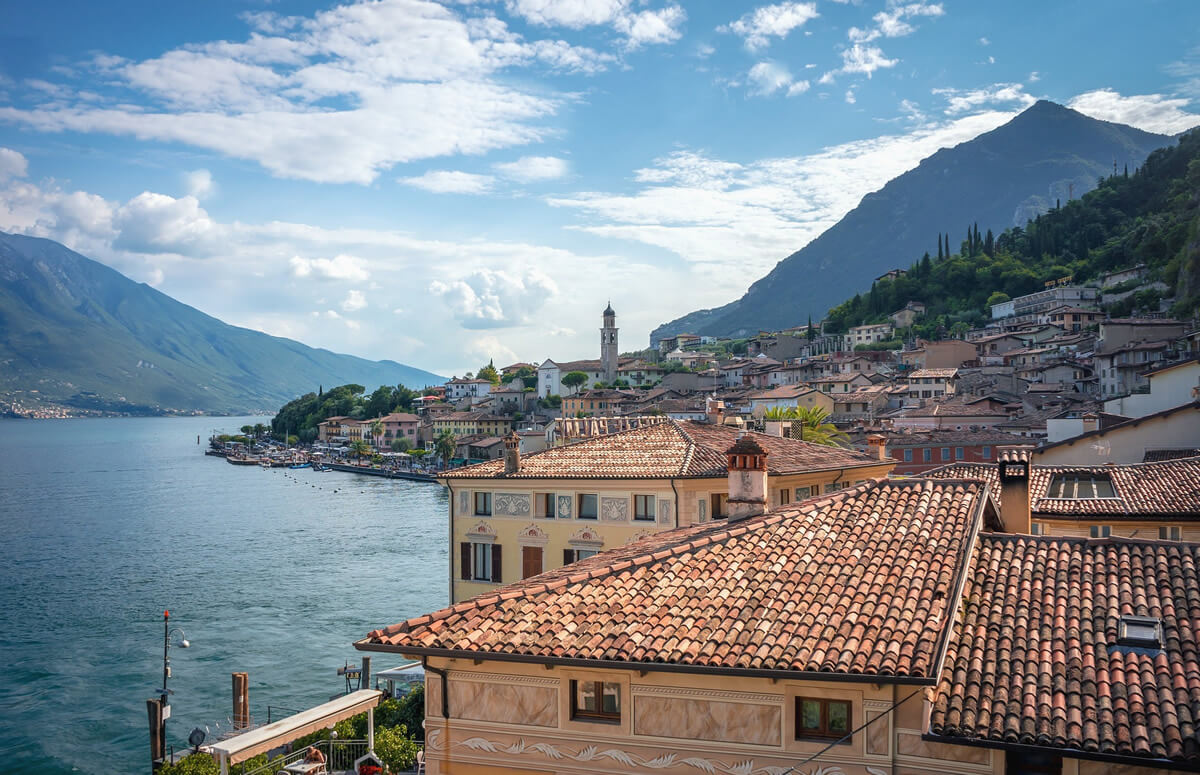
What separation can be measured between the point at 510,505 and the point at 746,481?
1138 cm

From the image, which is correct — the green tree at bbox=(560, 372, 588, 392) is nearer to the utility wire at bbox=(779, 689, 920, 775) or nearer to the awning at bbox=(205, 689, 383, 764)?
the awning at bbox=(205, 689, 383, 764)

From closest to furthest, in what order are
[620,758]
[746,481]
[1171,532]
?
1. [620,758]
2. [746,481]
3. [1171,532]

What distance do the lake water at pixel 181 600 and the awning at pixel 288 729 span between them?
7005mm

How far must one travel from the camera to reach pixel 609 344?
173625mm

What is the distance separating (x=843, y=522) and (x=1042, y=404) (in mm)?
70044

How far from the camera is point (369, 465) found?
5896 inches

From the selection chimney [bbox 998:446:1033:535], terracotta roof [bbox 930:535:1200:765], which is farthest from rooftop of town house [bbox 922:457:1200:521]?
terracotta roof [bbox 930:535:1200:765]

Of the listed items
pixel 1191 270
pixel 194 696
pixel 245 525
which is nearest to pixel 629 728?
pixel 194 696

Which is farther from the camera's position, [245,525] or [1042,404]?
[245,525]

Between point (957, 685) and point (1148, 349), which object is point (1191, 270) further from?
point (957, 685)

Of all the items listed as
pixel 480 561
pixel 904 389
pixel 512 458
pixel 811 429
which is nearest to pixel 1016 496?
pixel 512 458

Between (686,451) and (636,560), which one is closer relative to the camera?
(636,560)

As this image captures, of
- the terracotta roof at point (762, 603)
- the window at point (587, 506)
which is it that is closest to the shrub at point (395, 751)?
the window at point (587, 506)

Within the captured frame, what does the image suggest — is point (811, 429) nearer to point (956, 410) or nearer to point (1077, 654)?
point (956, 410)
